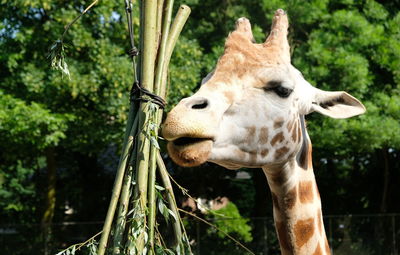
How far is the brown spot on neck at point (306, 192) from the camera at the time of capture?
299cm

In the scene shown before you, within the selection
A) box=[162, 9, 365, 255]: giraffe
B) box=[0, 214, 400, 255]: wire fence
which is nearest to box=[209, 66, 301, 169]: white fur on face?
box=[162, 9, 365, 255]: giraffe

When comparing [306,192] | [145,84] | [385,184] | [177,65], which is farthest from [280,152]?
[385,184]

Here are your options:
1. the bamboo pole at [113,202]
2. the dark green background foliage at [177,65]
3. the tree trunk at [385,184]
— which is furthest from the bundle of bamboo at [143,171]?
the tree trunk at [385,184]

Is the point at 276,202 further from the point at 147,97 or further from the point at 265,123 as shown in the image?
the point at 147,97

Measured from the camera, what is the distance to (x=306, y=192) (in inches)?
118

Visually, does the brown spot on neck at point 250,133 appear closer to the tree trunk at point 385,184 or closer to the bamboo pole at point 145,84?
the bamboo pole at point 145,84

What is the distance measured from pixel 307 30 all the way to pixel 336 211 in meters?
5.55

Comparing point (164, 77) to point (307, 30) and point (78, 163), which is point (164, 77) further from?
point (78, 163)

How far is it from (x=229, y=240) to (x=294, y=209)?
9696 mm

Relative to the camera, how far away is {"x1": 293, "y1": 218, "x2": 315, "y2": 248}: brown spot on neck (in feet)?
9.71

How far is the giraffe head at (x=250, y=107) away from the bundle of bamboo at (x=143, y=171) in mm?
250

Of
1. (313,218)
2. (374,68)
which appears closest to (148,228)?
(313,218)

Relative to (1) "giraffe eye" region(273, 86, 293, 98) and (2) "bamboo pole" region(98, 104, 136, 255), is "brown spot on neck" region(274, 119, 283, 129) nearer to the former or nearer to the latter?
(1) "giraffe eye" region(273, 86, 293, 98)

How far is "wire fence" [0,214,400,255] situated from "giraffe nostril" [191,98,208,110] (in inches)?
391
